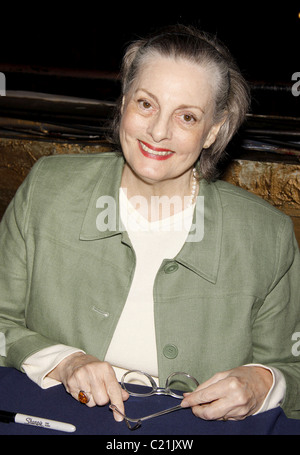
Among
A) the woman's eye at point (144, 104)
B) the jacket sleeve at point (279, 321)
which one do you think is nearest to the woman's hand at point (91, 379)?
the jacket sleeve at point (279, 321)

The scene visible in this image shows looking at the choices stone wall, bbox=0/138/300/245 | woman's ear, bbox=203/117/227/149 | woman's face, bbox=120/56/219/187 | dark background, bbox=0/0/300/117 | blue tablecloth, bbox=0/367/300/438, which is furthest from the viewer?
dark background, bbox=0/0/300/117

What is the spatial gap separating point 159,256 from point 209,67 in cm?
66

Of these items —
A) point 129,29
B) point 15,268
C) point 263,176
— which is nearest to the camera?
point 15,268

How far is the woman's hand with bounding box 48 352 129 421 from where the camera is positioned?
1207mm

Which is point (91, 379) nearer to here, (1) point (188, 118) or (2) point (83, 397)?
(2) point (83, 397)

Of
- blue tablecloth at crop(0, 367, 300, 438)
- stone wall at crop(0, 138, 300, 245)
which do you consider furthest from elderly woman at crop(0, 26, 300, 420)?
stone wall at crop(0, 138, 300, 245)

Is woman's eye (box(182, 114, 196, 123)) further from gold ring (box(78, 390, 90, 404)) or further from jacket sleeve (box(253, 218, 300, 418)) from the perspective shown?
gold ring (box(78, 390, 90, 404))

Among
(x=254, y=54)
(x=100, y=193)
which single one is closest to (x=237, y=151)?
(x=100, y=193)

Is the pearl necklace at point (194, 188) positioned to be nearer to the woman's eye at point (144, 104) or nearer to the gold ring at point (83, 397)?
the woman's eye at point (144, 104)

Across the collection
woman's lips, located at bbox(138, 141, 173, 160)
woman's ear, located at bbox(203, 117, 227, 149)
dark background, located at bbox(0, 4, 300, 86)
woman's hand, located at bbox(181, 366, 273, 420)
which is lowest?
woman's hand, located at bbox(181, 366, 273, 420)

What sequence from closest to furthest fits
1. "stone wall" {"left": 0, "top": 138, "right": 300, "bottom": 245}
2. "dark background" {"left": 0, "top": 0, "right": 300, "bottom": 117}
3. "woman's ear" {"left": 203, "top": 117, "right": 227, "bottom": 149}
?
1. "woman's ear" {"left": 203, "top": 117, "right": 227, "bottom": 149}
2. "stone wall" {"left": 0, "top": 138, "right": 300, "bottom": 245}
3. "dark background" {"left": 0, "top": 0, "right": 300, "bottom": 117}

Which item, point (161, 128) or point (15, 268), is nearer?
point (161, 128)

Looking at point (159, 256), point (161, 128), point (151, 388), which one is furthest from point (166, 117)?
point (151, 388)

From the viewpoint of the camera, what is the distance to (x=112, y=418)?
1164 mm
